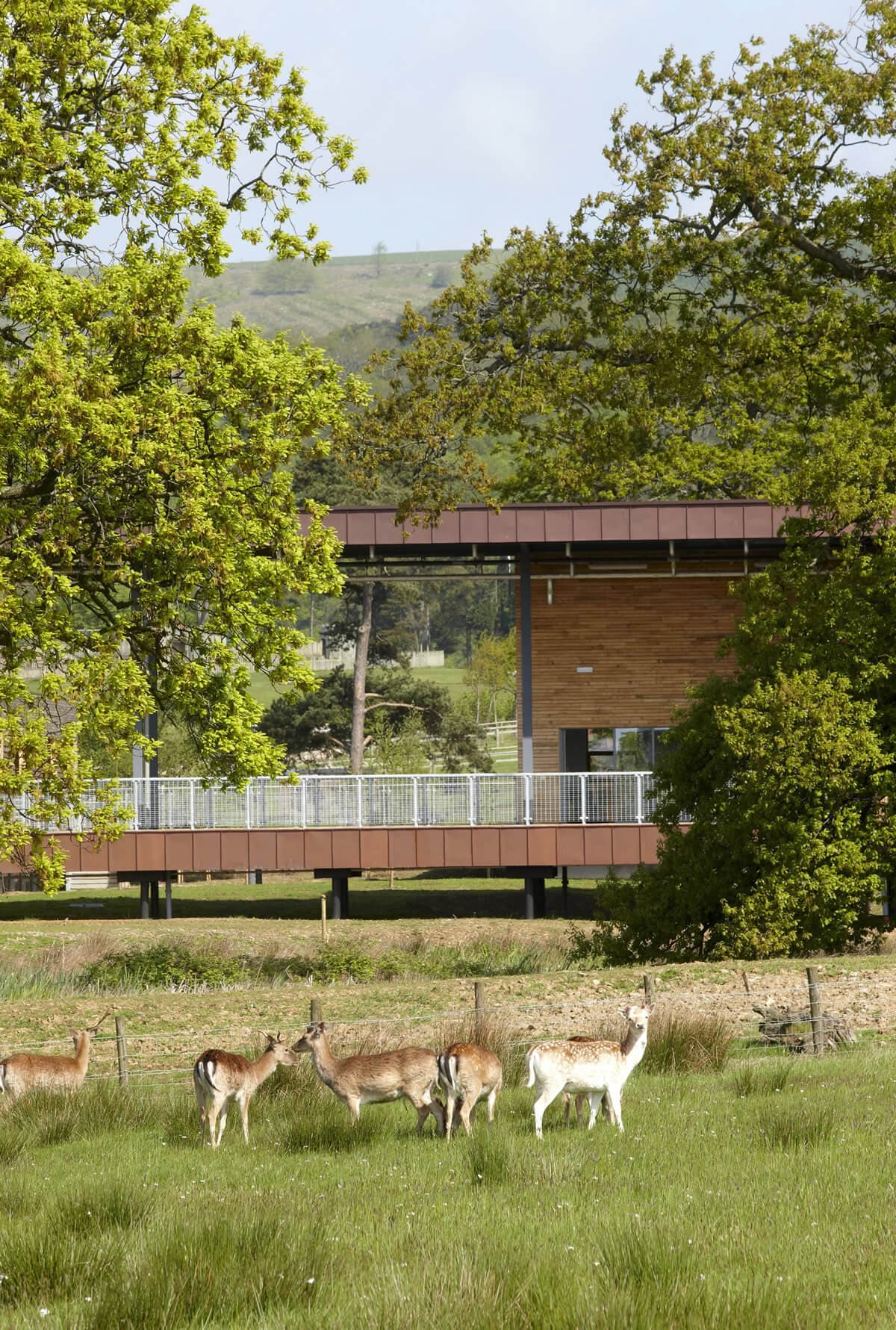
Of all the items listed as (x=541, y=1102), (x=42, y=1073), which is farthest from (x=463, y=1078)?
(x=42, y=1073)

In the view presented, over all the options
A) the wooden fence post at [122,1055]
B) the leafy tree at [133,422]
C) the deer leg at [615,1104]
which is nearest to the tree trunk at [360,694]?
the leafy tree at [133,422]

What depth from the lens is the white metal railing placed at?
30.8 m

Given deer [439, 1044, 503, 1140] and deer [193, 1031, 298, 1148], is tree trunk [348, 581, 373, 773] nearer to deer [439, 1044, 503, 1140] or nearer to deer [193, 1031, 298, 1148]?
deer [193, 1031, 298, 1148]

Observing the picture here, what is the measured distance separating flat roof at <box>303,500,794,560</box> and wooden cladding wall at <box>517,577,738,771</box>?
2.15 m

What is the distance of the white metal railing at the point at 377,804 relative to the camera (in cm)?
3075

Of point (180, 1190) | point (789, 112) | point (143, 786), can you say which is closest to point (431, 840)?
point (143, 786)

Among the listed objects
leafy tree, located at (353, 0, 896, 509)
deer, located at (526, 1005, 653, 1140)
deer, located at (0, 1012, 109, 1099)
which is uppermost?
leafy tree, located at (353, 0, 896, 509)

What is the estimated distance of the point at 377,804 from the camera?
102 ft

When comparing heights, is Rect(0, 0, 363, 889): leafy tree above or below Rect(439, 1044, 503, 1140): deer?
above

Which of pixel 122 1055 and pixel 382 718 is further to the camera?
pixel 382 718

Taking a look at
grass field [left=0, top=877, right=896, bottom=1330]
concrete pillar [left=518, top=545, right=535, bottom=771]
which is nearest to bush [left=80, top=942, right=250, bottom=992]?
grass field [left=0, top=877, right=896, bottom=1330]

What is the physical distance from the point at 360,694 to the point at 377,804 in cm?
2819

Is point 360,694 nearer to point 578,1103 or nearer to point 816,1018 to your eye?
point 816,1018

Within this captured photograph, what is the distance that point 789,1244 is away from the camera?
22.7 ft
